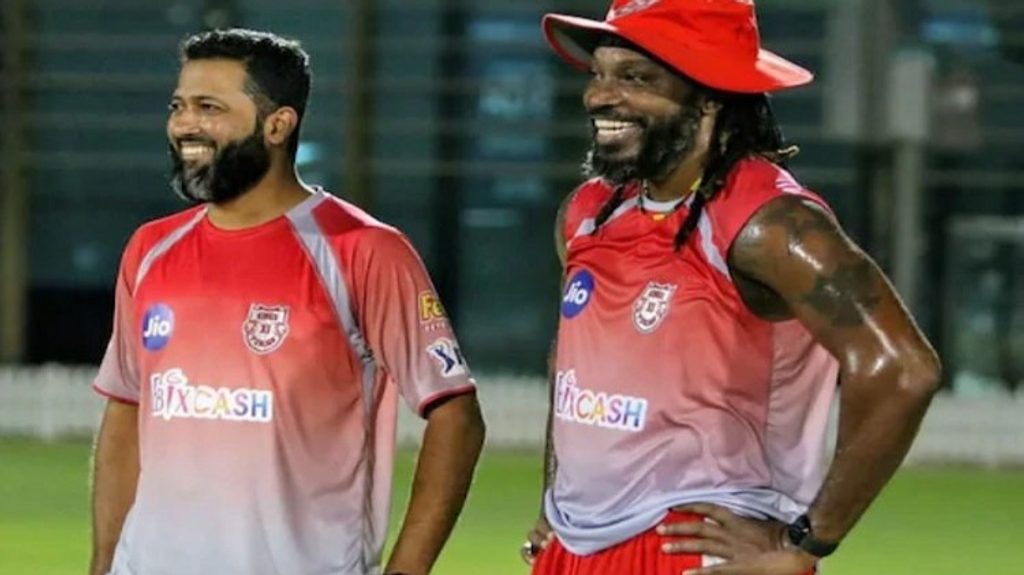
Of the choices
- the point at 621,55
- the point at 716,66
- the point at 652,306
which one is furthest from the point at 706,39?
the point at 652,306

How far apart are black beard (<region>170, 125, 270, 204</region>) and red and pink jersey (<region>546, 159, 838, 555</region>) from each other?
2.28 feet

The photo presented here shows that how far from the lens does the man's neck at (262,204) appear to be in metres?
5.23

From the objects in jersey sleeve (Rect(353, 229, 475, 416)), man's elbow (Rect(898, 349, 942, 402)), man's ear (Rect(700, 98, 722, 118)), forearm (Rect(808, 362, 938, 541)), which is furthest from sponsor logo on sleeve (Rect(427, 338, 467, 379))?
man's elbow (Rect(898, 349, 942, 402))

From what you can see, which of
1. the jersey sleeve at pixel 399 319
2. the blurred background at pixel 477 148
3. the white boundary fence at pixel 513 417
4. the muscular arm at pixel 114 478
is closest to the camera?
the jersey sleeve at pixel 399 319

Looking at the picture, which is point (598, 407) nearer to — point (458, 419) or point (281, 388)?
point (458, 419)

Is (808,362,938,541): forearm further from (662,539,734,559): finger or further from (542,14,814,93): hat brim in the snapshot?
(542,14,814,93): hat brim

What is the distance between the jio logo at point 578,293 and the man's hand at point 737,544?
1.54ft

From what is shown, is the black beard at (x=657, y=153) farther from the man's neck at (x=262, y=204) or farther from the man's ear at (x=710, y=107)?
the man's neck at (x=262, y=204)

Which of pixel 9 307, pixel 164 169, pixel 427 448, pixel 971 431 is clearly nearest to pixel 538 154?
pixel 164 169

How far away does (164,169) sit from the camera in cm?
2241

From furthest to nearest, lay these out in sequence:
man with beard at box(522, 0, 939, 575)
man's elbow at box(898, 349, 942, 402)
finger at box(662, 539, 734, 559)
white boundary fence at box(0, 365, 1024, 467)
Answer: white boundary fence at box(0, 365, 1024, 467) < finger at box(662, 539, 734, 559) < man with beard at box(522, 0, 939, 575) < man's elbow at box(898, 349, 942, 402)

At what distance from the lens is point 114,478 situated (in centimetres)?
544

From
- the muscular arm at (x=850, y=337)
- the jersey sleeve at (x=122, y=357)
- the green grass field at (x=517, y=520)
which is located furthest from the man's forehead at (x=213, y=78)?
the green grass field at (x=517, y=520)

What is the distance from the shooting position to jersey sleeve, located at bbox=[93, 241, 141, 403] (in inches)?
211
